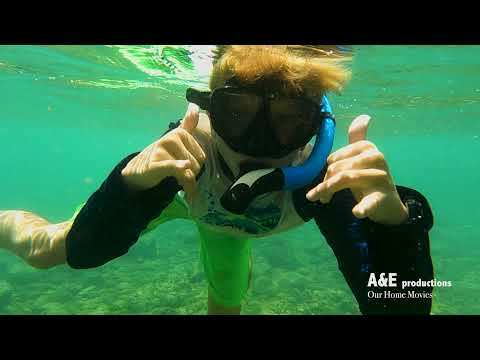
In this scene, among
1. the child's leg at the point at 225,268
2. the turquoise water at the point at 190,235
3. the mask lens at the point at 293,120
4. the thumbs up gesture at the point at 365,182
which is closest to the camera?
the thumbs up gesture at the point at 365,182

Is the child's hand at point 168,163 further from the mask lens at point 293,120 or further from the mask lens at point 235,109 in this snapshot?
the mask lens at point 293,120

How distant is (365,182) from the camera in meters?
2.19

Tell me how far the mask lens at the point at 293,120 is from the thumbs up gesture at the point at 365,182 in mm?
738

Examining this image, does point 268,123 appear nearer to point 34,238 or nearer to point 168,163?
point 168,163

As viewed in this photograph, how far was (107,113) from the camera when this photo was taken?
3316 centimetres

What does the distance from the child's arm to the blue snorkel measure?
212 centimetres

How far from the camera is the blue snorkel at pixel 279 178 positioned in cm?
254

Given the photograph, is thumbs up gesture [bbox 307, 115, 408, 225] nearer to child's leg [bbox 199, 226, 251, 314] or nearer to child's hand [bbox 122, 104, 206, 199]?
child's hand [bbox 122, 104, 206, 199]

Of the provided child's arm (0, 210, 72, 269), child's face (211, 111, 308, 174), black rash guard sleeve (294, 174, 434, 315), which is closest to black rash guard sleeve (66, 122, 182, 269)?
child's face (211, 111, 308, 174)

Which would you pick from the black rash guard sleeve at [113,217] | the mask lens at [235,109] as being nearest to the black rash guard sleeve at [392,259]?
the mask lens at [235,109]

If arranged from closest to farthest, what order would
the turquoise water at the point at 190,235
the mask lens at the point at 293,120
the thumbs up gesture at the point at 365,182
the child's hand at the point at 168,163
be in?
the thumbs up gesture at the point at 365,182
the child's hand at the point at 168,163
the mask lens at the point at 293,120
the turquoise water at the point at 190,235
